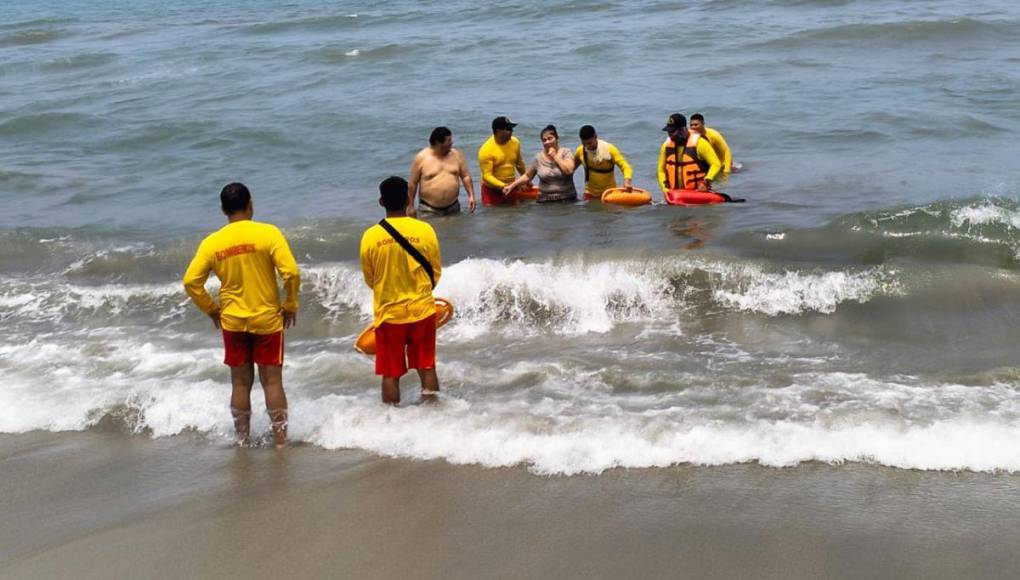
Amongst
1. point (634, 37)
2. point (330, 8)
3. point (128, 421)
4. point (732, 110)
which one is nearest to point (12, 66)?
point (330, 8)

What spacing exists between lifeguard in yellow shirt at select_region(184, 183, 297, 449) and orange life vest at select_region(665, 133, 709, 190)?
241 inches

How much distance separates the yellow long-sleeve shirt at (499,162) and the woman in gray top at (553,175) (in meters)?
0.12

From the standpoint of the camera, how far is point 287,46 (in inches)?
Result: 1161

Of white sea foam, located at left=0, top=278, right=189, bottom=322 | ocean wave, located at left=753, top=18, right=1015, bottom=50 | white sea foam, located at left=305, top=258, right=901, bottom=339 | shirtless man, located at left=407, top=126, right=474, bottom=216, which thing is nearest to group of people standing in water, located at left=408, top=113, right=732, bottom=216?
shirtless man, located at left=407, top=126, right=474, bottom=216

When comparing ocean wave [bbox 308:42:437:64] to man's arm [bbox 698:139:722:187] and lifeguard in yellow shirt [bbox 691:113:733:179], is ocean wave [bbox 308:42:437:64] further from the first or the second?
man's arm [bbox 698:139:722:187]

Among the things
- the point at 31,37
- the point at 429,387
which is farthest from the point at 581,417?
the point at 31,37

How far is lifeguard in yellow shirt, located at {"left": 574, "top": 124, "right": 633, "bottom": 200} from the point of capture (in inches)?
467

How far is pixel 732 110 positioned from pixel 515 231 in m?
7.89

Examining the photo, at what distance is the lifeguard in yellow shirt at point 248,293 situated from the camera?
6.15 m

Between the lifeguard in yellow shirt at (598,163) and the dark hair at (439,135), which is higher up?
the dark hair at (439,135)

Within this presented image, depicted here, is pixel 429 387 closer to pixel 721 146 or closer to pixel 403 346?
pixel 403 346

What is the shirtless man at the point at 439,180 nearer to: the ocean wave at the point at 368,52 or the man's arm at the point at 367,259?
the man's arm at the point at 367,259

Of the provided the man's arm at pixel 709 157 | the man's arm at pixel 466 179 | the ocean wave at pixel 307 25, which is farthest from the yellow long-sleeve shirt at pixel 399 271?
the ocean wave at pixel 307 25

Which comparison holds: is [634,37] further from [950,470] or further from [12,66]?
A: [950,470]
